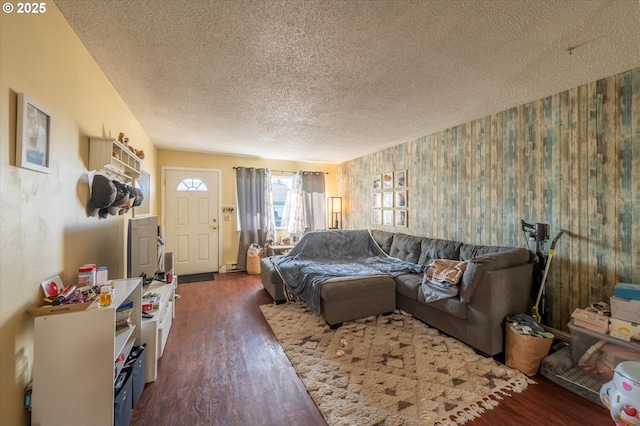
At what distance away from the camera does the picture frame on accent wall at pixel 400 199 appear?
4.13 metres

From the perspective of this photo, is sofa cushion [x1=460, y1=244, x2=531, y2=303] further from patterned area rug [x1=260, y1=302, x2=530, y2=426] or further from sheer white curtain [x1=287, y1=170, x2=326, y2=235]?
sheer white curtain [x1=287, y1=170, x2=326, y2=235]

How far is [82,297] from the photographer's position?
4.25ft

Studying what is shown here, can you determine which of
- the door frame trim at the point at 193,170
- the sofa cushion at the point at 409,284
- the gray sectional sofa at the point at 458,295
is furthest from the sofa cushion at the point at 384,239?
the door frame trim at the point at 193,170

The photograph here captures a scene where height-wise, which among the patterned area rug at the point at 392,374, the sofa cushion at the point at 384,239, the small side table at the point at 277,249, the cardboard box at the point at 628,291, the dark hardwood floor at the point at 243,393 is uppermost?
the sofa cushion at the point at 384,239

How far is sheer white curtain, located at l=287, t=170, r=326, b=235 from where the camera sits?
560cm

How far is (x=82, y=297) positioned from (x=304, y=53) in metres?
1.97

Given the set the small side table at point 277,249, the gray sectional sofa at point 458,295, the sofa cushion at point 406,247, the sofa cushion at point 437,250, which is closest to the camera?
the gray sectional sofa at point 458,295

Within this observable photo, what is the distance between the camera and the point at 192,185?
191 inches

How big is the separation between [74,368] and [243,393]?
99 centimetres

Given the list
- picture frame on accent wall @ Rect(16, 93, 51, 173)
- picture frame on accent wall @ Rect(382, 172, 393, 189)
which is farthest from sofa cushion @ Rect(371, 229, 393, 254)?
picture frame on accent wall @ Rect(16, 93, 51, 173)

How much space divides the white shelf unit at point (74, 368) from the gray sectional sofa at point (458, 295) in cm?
180

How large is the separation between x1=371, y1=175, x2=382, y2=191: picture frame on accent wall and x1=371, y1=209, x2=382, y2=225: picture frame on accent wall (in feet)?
1.38

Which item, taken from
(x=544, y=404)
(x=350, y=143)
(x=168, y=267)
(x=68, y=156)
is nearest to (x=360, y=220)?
(x=350, y=143)

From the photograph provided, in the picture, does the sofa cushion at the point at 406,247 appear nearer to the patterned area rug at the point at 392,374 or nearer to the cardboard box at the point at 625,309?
the patterned area rug at the point at 392,374
